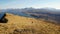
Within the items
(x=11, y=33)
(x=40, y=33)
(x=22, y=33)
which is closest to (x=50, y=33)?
(x=40, y=33)

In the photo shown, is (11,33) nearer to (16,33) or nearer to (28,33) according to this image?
(16,33)

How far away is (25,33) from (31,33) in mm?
730

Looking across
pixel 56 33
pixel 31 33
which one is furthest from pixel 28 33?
pixel 56 33

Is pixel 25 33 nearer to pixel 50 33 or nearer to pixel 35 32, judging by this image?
pixel 35 32

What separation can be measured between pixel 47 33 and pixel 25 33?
275cm

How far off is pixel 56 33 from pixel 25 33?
13.4 feet

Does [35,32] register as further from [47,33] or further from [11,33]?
[11,33]

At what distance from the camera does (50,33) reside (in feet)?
Result: 46.3

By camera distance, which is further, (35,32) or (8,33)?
(35,32)

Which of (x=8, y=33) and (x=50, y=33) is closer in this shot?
(x=8, y=33)

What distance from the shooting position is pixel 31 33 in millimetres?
13633

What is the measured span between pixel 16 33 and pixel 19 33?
37 centimetres

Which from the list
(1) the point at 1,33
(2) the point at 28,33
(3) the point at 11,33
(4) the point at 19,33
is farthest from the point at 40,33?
(1) the point at 1,33

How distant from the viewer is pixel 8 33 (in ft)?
43.1
